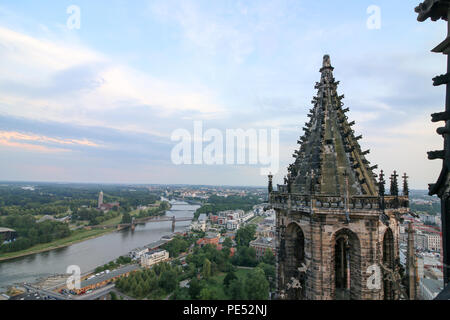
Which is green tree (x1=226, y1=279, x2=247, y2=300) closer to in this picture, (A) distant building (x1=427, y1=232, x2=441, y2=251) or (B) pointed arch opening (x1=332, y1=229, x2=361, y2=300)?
(B) pointed arch opening (x1=332, y1=229, x2=361, y2=300)

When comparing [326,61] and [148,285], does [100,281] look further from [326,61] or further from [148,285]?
[326,61]

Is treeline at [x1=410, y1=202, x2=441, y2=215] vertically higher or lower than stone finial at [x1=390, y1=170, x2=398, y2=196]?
lower

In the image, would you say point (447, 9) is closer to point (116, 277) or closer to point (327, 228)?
point (327, 228)

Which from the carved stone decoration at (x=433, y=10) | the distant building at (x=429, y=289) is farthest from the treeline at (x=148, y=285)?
the carved stone decoration at (x=433, y=10)

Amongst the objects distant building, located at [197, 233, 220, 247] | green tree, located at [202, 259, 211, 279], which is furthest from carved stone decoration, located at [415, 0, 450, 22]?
distant building, located at [197, 233, 220, 247]
